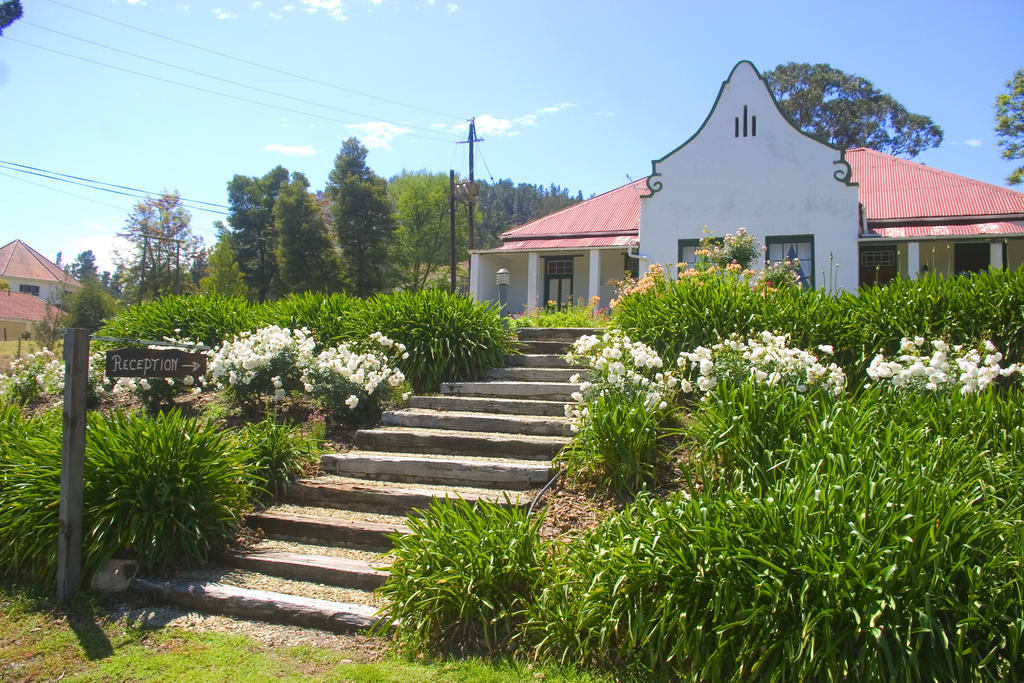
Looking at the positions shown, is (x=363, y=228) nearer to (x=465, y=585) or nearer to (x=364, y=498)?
(x=364, y=498)

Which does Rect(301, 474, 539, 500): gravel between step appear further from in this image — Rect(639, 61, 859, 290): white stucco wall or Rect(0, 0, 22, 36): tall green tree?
Rect(639, 61, 859, 290): white stucco wall

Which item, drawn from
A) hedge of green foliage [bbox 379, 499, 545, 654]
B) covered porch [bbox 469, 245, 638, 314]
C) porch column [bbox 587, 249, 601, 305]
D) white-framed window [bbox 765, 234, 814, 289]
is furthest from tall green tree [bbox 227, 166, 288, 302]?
hedge of green foliage [bbox 379, 499, 545, 654]

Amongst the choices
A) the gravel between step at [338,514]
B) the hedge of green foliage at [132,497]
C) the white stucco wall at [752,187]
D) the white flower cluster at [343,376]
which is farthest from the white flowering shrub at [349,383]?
the white stucco wall at [752,187]

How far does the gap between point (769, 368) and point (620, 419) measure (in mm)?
→ 1273

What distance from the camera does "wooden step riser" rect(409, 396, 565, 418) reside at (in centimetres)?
703

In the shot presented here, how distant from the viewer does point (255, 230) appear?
146 ft

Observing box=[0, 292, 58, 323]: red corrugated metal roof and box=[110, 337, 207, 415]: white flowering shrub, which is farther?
box=[0, 292, 58, 323]: red corrugated metal roof

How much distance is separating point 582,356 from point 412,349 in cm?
251

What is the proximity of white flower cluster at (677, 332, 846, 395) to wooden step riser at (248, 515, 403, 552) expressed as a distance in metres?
2.65

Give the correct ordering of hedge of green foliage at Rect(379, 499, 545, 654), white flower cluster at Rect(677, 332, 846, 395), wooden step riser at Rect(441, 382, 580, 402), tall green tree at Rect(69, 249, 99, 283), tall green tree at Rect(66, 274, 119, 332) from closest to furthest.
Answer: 1. hedge of green foliage at Rect(379, 499, 545, 654)
2. white flower cluster at Rect(677, 332, 846, 395)
3. wooden step riser at Rect(441, 382, 580, 402)
4. tall green tree at Rect(66, 274, 119, 332)
5. tall green tree at Rect(69, 249, 99, 283)

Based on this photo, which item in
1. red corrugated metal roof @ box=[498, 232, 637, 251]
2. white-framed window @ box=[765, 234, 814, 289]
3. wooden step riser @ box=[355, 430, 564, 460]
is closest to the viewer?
wooden step riser @ box=[355, 430, 564, 460]

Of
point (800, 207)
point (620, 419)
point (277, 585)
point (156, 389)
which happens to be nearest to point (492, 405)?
point (620, 419)

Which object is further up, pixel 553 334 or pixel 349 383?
pixel 553 334

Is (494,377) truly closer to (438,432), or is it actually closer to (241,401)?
(438,432)
